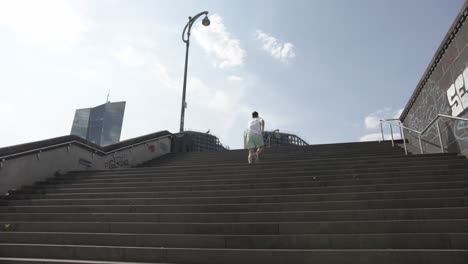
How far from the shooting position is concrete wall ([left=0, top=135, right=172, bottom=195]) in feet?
23.5

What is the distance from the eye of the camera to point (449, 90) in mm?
6980

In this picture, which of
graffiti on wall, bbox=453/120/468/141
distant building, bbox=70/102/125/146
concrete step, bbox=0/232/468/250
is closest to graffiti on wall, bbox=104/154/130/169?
concrete step, bbox=0/232/468/250

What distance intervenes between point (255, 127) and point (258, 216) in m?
3.94

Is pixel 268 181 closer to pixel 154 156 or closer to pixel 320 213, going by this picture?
pixel 320 213

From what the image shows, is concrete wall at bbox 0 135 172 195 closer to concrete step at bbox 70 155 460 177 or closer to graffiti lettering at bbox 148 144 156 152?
graffiti lettering at bbox 148 144 156 152

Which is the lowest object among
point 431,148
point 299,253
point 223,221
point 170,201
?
point 299,253

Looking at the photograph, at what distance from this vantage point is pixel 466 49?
611cm

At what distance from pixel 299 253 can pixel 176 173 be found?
191 inches

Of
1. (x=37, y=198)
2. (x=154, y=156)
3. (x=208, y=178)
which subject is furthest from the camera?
(x=154, y=156)

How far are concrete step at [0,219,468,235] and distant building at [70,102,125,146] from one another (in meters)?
45.7

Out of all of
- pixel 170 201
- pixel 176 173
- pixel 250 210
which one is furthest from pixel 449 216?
pixel 176 173

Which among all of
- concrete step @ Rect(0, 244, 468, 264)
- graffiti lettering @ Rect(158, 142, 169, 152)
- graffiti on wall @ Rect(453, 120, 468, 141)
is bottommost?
concrete step @ Rect(0, 244, 468, 264)

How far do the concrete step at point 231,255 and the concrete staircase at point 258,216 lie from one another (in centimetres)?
1

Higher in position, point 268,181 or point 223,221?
point 268,181
